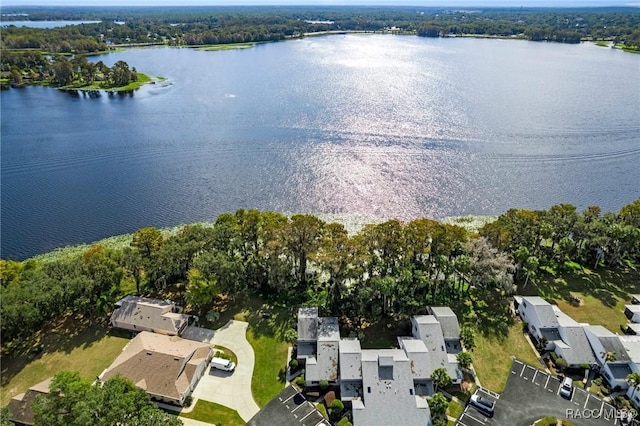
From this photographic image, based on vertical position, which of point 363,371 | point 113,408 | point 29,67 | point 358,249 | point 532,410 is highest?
point 29,67

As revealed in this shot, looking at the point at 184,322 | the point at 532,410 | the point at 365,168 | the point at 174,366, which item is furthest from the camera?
the point at 365,168

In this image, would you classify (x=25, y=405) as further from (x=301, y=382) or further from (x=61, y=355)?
(x=301, y=382)

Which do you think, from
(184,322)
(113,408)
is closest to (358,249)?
(184,322)

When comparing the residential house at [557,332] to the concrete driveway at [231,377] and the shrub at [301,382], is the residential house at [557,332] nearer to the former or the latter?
the shrub at [301,382]

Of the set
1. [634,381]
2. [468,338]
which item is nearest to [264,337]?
[468,338]

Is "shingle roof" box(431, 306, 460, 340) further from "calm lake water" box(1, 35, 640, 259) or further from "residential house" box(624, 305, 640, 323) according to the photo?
"calm lake water" box(1, 35, 640, 259)

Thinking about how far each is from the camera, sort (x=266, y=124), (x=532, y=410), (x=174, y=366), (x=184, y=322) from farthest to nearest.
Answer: (x=266, y=124) → (x=184, y=322) → (x=174, y=366) → (x=532, y=410)

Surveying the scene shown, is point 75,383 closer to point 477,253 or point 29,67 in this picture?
point 477,253

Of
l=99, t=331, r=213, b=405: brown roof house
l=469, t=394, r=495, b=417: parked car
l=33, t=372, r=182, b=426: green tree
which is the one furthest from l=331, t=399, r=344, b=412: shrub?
l=99, t=331, r=213, b=405: brown roof house
